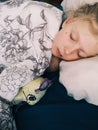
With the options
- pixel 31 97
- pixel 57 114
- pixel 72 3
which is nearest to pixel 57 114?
pixel 57 114

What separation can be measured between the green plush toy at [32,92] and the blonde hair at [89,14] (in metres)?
0.29

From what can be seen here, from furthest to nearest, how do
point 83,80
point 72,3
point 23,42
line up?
point 72,3 → point 23,42 → point 83,80

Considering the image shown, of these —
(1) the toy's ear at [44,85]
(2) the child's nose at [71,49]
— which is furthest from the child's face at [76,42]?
(1) the toy's ear at [44,85]

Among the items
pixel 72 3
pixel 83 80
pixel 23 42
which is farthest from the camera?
pixel 72 3

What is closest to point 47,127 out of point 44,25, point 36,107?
point 36,107

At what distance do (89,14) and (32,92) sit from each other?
40 centimetres

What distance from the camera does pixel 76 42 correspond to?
3.91 ft

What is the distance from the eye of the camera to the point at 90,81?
44.0 inches

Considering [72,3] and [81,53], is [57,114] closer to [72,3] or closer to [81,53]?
[81,53]

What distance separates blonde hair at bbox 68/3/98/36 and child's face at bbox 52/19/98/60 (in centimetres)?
2

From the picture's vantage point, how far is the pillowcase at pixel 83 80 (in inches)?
43.9

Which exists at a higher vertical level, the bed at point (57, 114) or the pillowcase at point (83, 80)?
the pillowcase at point (83, 80)

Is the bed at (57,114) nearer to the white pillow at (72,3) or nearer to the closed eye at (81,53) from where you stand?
the closed eye at (81,53)

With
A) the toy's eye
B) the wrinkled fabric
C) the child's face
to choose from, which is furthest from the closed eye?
the toy's eye
